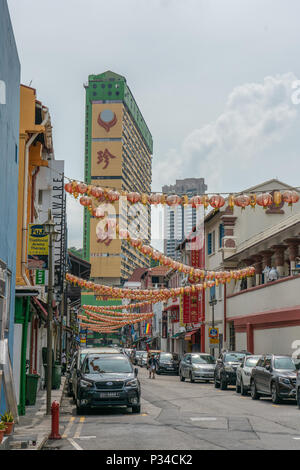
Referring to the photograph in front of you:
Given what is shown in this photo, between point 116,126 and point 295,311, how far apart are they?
152m

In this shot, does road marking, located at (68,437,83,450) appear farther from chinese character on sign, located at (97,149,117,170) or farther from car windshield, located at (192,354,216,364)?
chinese character on sign, located at (97,149,117,170)

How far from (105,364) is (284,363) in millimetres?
6376

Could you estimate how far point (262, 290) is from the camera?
39438 millimetres

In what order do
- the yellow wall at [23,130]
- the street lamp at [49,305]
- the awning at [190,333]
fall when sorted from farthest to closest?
1. the awning at [190,333]
2. the yellow wall at [23,130]
3. the street lamp at [49,305]

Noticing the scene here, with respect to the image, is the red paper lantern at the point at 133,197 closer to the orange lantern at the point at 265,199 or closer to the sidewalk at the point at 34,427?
the orange lantern at the point at 265,199

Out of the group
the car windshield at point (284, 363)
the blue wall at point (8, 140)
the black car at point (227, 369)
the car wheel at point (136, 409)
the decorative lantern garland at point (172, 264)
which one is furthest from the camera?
the black car at point (227, 369)

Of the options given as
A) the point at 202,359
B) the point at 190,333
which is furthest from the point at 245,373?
the point at 190,333

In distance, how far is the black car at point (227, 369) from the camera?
30.3 meters

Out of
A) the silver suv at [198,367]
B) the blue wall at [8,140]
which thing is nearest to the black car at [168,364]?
the silver suv at [198,367]

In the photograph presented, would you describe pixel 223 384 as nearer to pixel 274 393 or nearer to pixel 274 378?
pixel 274 393

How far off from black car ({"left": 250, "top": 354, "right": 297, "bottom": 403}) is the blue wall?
9653mm

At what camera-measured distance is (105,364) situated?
66.7 feet
